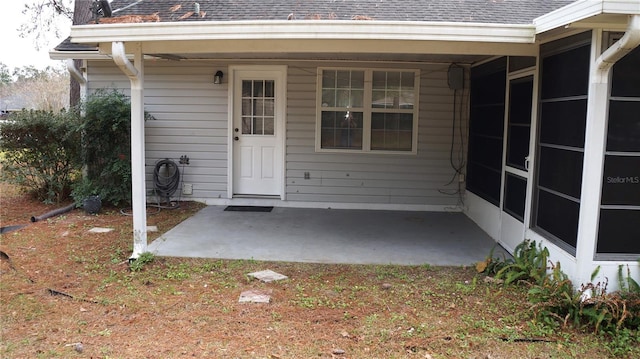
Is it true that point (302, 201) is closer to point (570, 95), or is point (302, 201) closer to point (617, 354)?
point (570, 95)

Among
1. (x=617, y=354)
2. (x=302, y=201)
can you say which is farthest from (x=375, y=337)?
(x=302, y=201)

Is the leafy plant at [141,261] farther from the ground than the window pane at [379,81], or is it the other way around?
the window pane at [379,81]

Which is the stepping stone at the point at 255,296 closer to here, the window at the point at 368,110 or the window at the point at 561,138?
the window at the point at 561,138

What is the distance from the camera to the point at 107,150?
25.1ft

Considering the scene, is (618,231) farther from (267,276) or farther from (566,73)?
(267,276)

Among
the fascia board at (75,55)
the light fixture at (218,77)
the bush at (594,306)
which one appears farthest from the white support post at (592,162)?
the fascia board at (75,55)

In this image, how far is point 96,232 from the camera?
6.24 m

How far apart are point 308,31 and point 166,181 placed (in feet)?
14.3

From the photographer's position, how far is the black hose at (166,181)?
7.84 meters

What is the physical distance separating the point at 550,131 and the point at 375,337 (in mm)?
2532

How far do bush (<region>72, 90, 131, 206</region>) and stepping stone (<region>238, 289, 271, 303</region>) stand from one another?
13.4 feet

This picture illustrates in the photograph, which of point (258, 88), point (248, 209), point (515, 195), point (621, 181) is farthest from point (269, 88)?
point (621, 181)

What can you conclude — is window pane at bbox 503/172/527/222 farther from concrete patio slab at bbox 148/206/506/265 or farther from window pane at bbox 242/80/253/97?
window pane at bbox 242/80/253/97

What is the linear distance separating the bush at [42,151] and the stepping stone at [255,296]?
15.2ft
